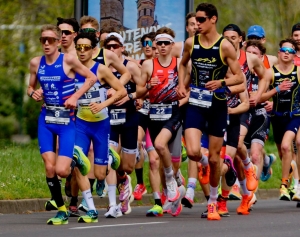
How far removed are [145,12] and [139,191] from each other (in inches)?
193

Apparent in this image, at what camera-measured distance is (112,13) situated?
20703mm

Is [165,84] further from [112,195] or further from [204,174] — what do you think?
[112,195]

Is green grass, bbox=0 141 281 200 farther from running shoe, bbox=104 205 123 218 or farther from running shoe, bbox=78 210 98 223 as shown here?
running shoe, bbox=78 210 98 223

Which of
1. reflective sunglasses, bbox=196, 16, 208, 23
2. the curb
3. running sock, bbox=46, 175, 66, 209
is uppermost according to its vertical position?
reflective sunglasses, bbox=196, 16, 208, 23

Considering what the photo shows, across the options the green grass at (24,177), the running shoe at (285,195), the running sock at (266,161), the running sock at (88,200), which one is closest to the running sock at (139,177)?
the green grass at (24,177)

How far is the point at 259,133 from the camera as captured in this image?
57.5 feet

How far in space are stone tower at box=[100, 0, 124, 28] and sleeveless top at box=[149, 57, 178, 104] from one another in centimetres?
574

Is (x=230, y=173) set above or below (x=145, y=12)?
below

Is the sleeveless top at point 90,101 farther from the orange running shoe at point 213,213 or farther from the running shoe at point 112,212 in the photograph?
the orange running shoe at point 213,213

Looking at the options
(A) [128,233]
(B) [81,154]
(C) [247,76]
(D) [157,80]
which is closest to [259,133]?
(C) [247,76]

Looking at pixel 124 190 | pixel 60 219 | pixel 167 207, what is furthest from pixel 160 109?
pixel 60 219

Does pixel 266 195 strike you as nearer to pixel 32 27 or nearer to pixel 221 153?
pixel 221 153

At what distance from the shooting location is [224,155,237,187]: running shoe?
14.8m

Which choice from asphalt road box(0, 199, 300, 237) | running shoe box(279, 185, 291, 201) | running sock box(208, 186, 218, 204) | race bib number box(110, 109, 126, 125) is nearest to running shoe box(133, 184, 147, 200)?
asphalt road box(0, 199, 300, 237)
